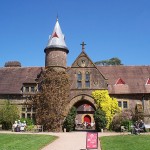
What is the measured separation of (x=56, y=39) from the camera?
38.4 metres

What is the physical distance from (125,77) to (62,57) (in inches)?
385

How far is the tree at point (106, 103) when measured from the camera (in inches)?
1403

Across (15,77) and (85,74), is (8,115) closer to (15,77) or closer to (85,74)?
(15,77)

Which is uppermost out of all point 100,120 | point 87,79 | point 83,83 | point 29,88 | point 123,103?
point 87,79

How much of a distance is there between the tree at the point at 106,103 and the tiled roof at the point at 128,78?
2.02m

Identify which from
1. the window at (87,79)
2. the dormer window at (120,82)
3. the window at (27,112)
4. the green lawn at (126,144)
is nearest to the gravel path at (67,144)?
the green lawn at (126,144)

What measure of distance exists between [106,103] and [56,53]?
9521mm

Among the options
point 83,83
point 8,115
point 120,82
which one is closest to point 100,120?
point 83,83

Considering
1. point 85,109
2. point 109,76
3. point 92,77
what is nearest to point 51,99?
point 92,77

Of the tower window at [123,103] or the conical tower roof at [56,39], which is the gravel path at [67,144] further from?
the conical tower roof at [56,39]

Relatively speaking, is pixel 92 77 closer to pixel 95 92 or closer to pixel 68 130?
pixel 95 92

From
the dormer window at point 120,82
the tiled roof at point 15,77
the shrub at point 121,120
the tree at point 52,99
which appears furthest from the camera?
the tiled roof at point 15,77

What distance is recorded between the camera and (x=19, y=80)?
41781mm

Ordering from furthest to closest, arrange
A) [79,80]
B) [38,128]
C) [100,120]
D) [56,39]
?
[56,39] < [79,80] < [100,120] < [38,128]
